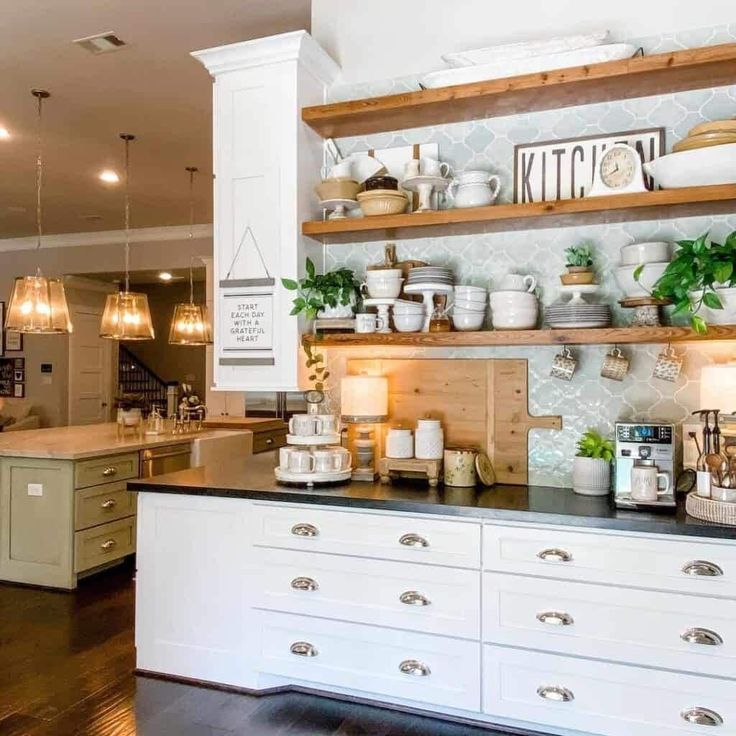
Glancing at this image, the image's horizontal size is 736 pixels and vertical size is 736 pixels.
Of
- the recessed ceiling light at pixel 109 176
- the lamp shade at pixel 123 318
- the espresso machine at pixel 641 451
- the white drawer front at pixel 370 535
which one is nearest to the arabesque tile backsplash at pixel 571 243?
the espresso machine at pixel 641 451

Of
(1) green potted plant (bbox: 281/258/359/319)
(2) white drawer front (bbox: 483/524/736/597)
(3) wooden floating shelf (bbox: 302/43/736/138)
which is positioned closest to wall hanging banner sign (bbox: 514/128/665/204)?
(3) wooden floating shelf (bbox: 302/43/736/138)

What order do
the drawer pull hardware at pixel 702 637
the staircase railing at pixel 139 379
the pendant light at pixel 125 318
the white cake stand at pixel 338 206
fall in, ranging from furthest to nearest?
the staircase railing at pixel 139 379 → the pendant light at pixel 125 318 → the white cake stand at pixel 338 206 → the drawer pull hardware at pixel 702 637

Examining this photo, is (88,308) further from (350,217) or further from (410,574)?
(410,574)

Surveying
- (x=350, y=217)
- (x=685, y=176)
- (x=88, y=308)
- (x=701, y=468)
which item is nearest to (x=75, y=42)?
(x=350, y=217)

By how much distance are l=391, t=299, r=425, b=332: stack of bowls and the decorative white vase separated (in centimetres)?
85

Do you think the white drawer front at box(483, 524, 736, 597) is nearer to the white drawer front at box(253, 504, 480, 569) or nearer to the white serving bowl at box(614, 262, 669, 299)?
the white drawer front at box(253, 504, 480, 569)

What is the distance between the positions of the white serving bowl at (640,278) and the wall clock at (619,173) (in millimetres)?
282

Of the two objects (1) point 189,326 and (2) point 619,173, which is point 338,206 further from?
(1) point 189,326

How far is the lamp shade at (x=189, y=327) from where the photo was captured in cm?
529

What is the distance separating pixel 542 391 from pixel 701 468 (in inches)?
28.2

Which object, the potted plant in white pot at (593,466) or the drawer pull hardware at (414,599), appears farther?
the potted plant in white pot at (593,466)

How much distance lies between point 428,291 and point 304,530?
1.09 metres

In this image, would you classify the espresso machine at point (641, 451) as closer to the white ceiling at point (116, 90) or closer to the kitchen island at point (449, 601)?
the kitchen island at point (449, 601)

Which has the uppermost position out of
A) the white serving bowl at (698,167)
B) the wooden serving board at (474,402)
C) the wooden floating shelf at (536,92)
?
the wooden floating shelf at (536,92)
